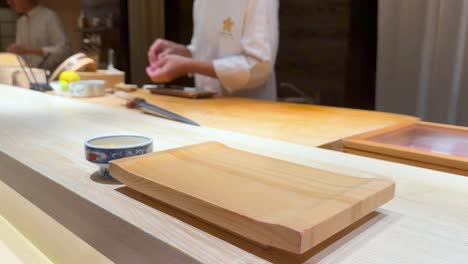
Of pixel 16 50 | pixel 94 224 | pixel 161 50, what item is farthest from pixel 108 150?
pixel 16 50

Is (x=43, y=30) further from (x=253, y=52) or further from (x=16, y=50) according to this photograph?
(x=253, y=52)

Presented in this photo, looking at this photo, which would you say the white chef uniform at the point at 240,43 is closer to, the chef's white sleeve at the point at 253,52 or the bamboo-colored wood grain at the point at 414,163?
the chef's white sleeve at the point at 253,52

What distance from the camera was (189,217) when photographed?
561mm

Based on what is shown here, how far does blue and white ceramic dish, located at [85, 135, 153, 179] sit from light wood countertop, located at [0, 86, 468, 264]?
28 mm

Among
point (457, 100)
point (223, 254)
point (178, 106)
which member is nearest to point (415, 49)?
point (457, 100)

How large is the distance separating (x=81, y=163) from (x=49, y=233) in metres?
Result: 0.20

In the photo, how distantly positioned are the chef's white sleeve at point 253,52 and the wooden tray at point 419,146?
2.32ft

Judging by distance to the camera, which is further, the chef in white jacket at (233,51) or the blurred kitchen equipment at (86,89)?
the chef in white jacket at (233,51)

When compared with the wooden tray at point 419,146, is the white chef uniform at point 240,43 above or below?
above

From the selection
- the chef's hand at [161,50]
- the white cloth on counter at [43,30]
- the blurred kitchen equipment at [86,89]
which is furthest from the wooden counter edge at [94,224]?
the white cloth on counter at [43,30]

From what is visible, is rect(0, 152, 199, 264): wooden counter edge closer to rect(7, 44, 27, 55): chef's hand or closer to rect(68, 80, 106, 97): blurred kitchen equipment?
rect(68, 80, 106, 97): blurred kitchen equipment

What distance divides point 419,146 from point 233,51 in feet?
3.56

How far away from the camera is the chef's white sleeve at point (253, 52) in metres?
1.80

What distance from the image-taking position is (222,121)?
1.28m
